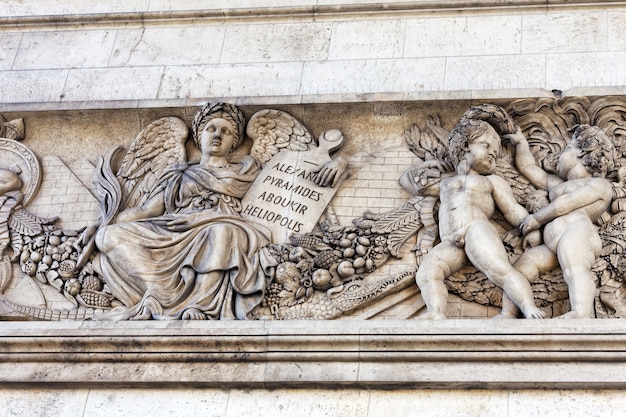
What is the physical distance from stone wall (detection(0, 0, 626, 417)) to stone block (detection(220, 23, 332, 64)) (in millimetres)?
14

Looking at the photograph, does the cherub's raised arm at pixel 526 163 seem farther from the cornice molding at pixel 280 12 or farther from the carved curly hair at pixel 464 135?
the cornice molding at pixel 280 12

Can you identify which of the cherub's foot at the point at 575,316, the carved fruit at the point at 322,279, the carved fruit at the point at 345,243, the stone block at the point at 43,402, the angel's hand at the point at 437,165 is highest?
the angel's hand at the point at 437,165

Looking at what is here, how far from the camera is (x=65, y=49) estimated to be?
1197 cm

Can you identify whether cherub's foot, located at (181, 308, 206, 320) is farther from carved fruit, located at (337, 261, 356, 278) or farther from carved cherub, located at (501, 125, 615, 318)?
carved cherub, located at (501, 125, 615, 318)

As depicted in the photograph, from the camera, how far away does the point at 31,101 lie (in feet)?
37.8

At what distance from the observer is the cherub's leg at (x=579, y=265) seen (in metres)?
9.30

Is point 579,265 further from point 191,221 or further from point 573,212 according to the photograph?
point 191,221

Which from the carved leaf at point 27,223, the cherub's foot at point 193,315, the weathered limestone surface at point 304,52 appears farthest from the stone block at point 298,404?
the weathered limestone surface at point 304,52

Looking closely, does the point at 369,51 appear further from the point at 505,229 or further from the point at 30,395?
the point at 30,395

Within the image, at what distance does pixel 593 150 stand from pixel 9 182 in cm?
429

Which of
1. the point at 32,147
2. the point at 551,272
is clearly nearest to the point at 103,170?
the point at 32,147

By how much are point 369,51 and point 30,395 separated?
376 centimetres

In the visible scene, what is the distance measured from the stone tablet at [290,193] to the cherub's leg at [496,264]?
1.22m

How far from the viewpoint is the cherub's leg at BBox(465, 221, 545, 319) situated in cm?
940
